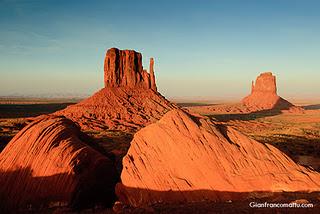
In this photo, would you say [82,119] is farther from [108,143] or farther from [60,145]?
[60,145]

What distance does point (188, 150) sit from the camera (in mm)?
11188

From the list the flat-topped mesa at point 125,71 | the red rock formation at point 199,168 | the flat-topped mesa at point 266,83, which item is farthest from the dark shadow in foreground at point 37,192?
the flat-topped mesa at point 266,83

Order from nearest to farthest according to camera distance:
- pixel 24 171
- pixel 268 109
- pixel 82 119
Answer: pixel 24 171
pixel 82 119
pixel 268 109

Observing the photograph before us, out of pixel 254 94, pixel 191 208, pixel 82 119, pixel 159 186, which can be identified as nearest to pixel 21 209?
pixel 159 186

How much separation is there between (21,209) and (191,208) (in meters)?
7.24

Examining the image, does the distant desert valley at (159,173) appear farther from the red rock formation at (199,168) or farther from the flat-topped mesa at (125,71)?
the flat-topped mesa at (125,71)

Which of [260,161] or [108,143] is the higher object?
[260,161]

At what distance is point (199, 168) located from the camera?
1077 cm

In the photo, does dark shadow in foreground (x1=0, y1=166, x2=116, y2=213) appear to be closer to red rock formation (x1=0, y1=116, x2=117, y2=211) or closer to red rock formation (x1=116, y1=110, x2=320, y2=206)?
red rock formation (x1=0, y1=116, x2=117, y2=211)

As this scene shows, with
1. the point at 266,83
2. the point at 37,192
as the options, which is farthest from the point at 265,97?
the point at 37,192

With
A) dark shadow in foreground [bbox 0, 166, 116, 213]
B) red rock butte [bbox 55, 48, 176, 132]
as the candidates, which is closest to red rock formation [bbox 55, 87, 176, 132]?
red rock butte [bbox 55, 48, 176, 132]

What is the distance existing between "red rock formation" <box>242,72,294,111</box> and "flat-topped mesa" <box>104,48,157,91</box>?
210 ft

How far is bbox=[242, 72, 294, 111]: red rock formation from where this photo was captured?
118 metres

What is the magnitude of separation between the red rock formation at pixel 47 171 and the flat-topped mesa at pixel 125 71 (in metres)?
52.8
